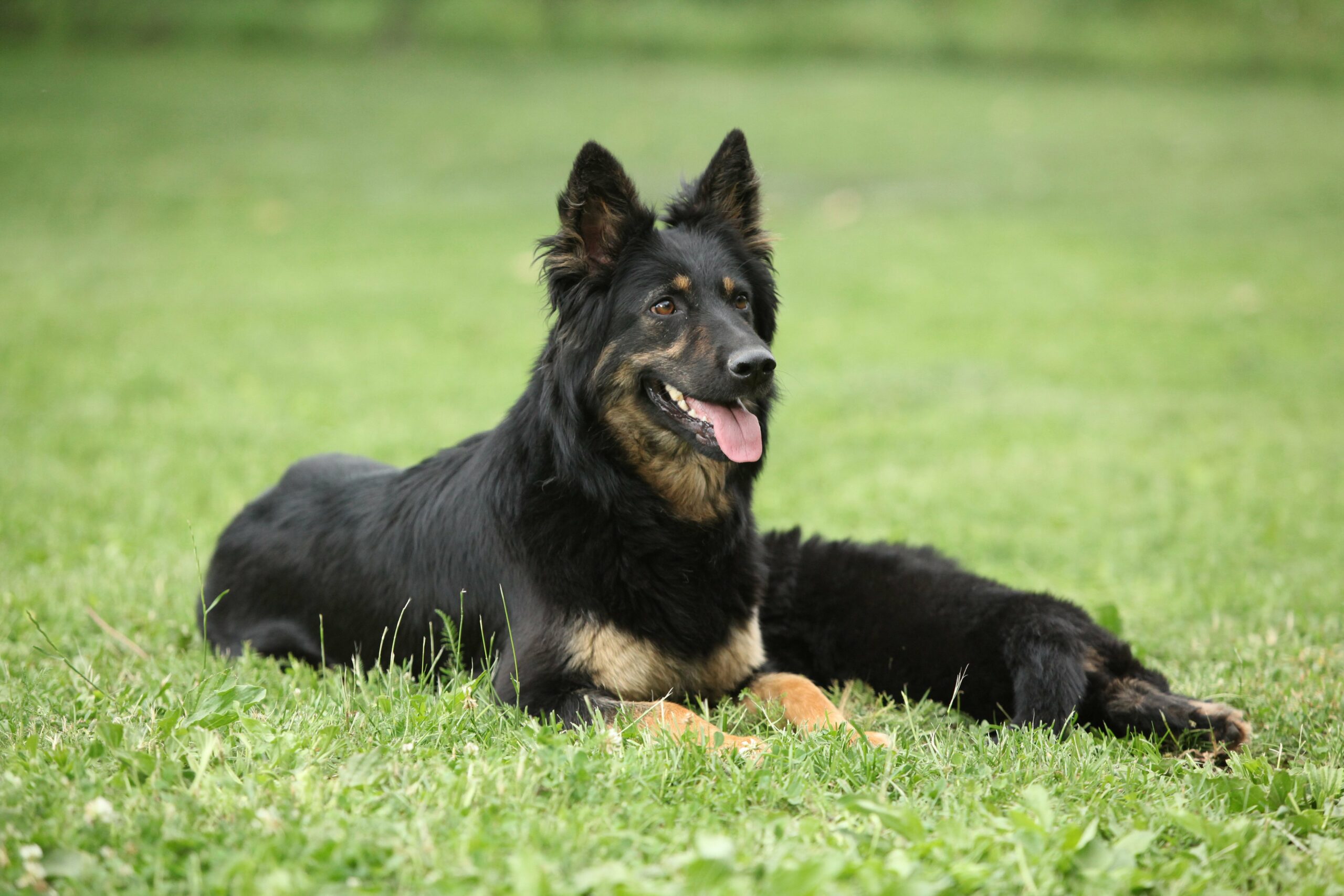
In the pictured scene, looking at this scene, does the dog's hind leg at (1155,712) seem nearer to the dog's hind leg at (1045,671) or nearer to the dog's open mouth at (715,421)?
the dog's hind leg at (1045,671)

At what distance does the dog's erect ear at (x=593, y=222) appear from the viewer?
14.3ft

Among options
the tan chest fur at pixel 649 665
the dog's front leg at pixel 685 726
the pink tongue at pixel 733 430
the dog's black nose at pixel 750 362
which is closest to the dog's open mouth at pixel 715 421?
the pink tongue at pixel 733 430

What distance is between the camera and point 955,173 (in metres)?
25.5

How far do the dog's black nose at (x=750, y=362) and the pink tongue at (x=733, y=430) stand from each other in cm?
22

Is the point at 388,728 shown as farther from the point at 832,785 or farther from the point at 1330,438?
the point at 1330,438

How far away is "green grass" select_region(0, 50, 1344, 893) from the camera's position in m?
2.95

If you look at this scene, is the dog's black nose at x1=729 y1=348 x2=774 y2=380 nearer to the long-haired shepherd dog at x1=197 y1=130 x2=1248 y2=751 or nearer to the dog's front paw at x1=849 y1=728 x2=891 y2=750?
the long-haired shepherd dog at x1=197 y1=130 x2=1248 y2=751

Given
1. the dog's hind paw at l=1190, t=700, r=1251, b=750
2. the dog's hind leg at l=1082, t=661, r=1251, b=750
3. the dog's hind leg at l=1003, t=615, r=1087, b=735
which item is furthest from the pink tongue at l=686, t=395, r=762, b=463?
the dog's hind paw at l=1190, t=700, r=1251, b=750

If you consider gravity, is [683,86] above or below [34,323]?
above

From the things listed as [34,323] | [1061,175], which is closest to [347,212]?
[34,323]

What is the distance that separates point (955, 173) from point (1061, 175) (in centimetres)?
233

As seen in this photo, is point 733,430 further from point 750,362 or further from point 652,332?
point 652,332

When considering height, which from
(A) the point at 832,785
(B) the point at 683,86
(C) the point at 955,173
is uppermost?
(B) the point at 683,86

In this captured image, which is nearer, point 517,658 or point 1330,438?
point 517,658
